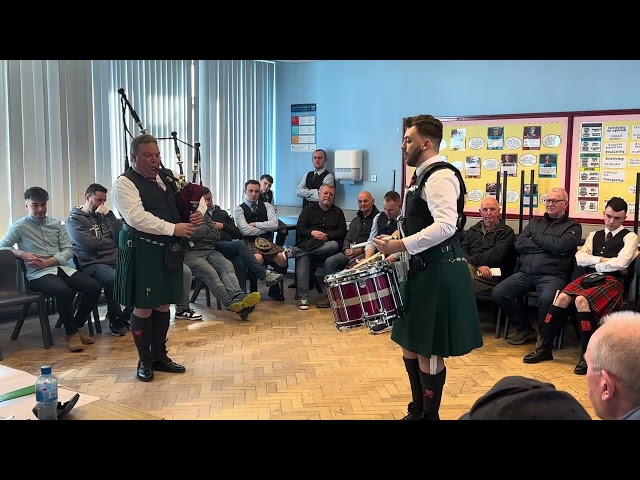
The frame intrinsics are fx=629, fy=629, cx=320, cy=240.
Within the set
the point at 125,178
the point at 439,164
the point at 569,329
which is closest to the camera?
the point at 439,164

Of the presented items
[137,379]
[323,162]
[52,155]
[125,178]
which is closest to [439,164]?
[125,178]

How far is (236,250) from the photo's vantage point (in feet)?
20.4

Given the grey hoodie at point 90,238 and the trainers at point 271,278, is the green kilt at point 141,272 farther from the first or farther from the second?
the trainers at point 271,278

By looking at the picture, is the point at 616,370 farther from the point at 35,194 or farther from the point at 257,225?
the point at 257,225

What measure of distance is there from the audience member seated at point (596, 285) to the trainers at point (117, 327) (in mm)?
3078

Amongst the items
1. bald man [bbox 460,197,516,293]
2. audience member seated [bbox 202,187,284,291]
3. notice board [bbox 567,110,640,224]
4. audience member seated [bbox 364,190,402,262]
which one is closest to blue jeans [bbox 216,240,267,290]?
audience member seated [bbox 202,187,284,291]

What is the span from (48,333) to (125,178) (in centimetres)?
173

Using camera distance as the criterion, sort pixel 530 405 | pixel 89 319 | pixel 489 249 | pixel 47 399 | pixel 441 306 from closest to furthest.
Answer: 1. pixel 530 405
2. pixel 47 399
3. pixel 441 306
4. pixel 89 319
5. pixel 489 249

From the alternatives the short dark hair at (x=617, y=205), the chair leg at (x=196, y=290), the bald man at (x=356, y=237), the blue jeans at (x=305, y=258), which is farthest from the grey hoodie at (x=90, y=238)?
the short dark hair at (x=617, y=205)

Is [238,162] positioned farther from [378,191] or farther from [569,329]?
[569,329]

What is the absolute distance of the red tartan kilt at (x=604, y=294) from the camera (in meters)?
4.30

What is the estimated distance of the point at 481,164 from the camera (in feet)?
21.0

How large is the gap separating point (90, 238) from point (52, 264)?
1.22 ft

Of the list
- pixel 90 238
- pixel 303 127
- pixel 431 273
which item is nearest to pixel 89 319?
pixel 90 238
